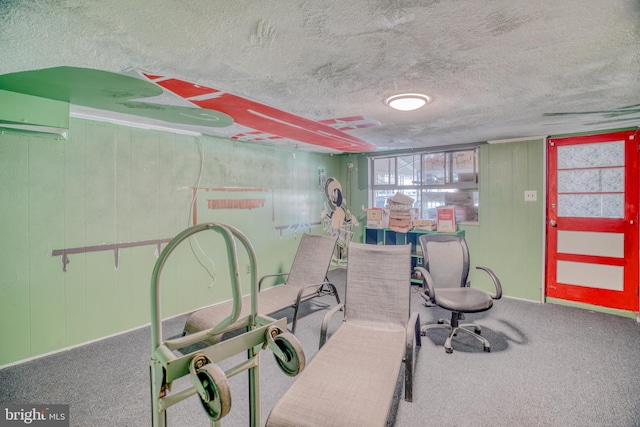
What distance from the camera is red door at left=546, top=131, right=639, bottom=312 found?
3607 millimetres

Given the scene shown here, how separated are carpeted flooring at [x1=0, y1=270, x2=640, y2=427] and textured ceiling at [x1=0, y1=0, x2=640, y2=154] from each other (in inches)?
86.7

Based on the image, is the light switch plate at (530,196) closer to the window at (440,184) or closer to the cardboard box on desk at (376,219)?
the window at (440,184)

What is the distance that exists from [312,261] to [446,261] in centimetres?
158

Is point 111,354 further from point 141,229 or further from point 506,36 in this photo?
point 506,36

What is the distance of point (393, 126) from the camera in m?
3.48

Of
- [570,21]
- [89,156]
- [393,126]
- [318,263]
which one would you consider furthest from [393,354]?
[89,156]

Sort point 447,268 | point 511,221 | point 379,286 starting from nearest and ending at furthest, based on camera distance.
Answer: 1. point 379,286
2. point 447,268
3. point 511,221

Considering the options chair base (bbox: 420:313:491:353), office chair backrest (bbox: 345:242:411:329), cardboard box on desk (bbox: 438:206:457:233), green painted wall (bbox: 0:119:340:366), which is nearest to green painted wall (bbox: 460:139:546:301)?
cardboard box on desk (bbox: 438:206:457:233)

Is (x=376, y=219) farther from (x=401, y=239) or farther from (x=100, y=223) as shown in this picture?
(x=100, y=223)

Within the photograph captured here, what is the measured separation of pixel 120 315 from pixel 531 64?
13.5ft

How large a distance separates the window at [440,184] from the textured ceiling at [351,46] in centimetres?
231

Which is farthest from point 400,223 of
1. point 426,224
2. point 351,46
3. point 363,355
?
point 351,46

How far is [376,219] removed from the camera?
527 cm
